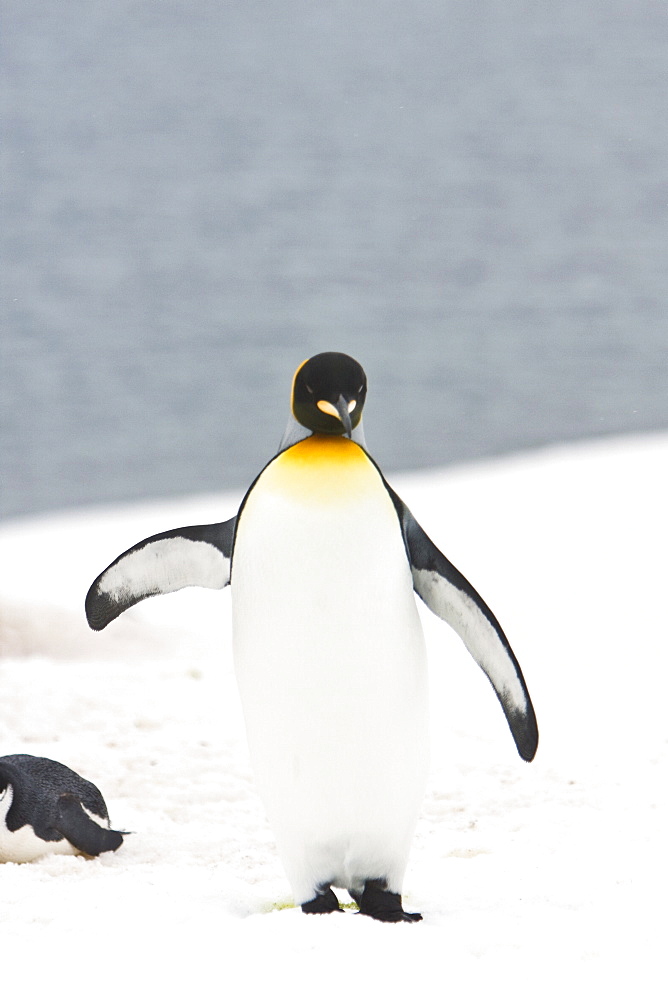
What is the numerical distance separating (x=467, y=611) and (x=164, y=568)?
2.00ft

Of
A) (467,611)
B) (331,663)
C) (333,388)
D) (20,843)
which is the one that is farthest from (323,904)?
(333,388)

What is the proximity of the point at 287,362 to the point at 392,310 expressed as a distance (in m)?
1.20

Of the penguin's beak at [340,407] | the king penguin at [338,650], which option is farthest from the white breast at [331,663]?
the penguin's beak at [340,407]

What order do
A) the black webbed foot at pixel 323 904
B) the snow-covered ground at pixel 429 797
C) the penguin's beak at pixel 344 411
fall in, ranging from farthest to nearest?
the black webbed foot at pixel 323 904
the penguin's beak at pixel 344 411
the snow-covered ground at pixel 429 797

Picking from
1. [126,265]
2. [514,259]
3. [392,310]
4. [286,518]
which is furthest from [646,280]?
[286,518]

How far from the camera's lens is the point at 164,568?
2240mm

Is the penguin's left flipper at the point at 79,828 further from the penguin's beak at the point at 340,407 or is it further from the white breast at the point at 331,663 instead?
the penguin's beak at the point at 340,407

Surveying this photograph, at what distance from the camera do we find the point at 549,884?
2.29m

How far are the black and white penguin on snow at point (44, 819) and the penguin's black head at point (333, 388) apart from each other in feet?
3.76

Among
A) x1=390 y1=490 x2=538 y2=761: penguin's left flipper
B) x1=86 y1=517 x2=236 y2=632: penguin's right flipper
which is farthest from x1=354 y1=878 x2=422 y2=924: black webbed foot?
x1=86 y1=517 x2=236 y2=632: penguin's right flipper

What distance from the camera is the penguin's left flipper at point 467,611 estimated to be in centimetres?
205

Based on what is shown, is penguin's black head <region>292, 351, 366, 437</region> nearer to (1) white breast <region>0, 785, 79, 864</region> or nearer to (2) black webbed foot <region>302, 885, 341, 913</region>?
(2) black webbed foot <region>302, 885, 341, 913</region>

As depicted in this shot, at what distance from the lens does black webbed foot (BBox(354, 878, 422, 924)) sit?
194cm

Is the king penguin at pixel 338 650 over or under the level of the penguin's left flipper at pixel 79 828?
over
